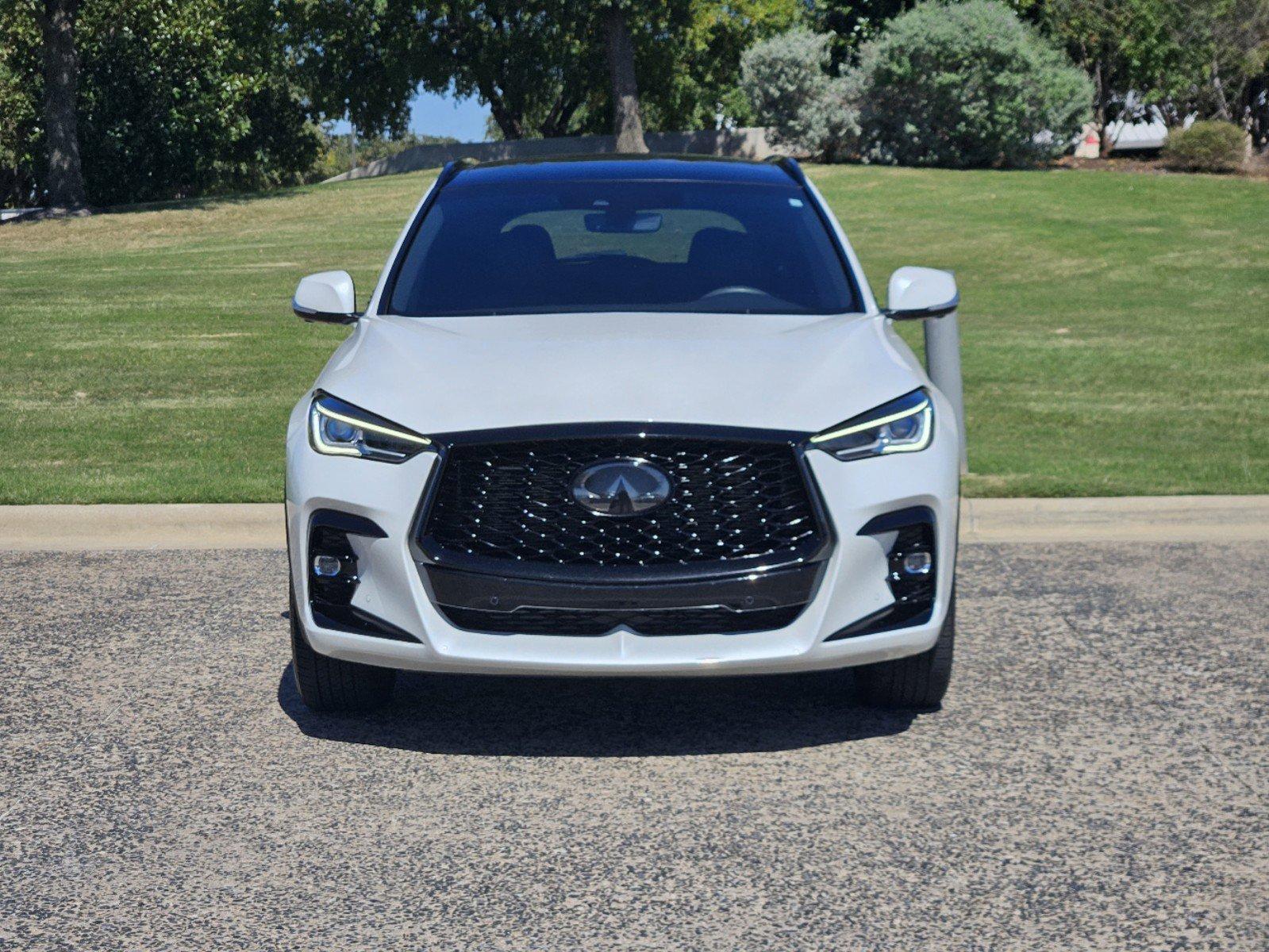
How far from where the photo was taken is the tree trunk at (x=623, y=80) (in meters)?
46.1

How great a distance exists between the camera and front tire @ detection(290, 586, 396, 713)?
5.21 metres

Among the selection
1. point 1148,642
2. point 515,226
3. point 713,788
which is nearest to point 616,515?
point 713,788

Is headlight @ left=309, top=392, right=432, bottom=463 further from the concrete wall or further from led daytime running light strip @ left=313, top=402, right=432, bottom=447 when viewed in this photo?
the concrete wall

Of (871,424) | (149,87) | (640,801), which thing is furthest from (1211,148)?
(640,801)

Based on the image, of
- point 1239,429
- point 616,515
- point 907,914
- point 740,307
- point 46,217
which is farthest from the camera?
point 46,217

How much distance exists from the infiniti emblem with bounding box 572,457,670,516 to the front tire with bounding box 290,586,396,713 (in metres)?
0.95

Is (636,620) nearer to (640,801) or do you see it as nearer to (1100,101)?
(640,801)

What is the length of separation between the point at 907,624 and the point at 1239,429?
270 inches

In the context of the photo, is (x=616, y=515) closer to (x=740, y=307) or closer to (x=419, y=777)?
(x=419, y=777)

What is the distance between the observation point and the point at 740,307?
584 centimetres

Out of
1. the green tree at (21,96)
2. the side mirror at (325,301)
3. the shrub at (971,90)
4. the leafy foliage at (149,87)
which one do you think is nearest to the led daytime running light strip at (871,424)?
the side mirror at (325,301)

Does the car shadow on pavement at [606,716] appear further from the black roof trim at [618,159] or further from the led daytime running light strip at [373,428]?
the black roof trim at [618,159]

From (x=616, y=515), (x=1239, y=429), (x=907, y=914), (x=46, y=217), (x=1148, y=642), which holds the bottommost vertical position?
(x=46, y=217)

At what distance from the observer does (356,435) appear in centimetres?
490
